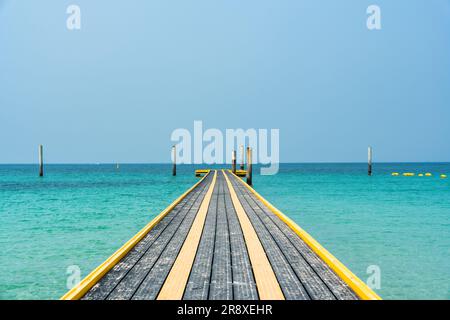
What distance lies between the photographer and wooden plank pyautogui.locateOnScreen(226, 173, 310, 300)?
339 cm

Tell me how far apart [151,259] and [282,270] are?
160 cm

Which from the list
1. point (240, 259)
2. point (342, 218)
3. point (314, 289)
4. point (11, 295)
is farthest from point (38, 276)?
point (342, 218)

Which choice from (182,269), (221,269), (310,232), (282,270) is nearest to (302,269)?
(282,270)

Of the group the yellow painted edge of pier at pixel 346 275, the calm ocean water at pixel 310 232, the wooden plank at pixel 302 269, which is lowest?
the calm ocean water at pixel 310 232

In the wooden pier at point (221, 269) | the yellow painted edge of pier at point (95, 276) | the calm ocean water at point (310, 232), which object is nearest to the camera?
the yellow painted edge of pier at point (95, 276)

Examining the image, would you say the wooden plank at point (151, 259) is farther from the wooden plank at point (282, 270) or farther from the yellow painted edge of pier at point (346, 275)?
the yellow painted edge of pier at point (346, 275)

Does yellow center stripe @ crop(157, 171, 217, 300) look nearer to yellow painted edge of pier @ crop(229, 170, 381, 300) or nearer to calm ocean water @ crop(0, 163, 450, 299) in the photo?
yellow painted edge of pier @ crop(229, 170, 381, 300)

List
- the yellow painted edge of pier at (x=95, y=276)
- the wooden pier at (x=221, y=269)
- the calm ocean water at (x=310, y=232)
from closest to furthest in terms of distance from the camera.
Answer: the yellow painted edge of pier at (x=95, y=276)
the wooden pier at (x=221, y=269)
the calm ocean water at (x=310, y=232)

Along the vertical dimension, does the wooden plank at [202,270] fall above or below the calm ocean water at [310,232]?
above

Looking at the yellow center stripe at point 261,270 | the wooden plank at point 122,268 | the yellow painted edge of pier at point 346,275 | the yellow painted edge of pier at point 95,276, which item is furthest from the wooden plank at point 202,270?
the yellow painted edge of pier at point 346,275

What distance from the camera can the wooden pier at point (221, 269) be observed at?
3.38 m

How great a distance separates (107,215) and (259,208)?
7.53 m

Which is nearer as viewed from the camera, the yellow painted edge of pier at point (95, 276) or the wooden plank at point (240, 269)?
the yellow painted edge of pier at point (95, 276)
